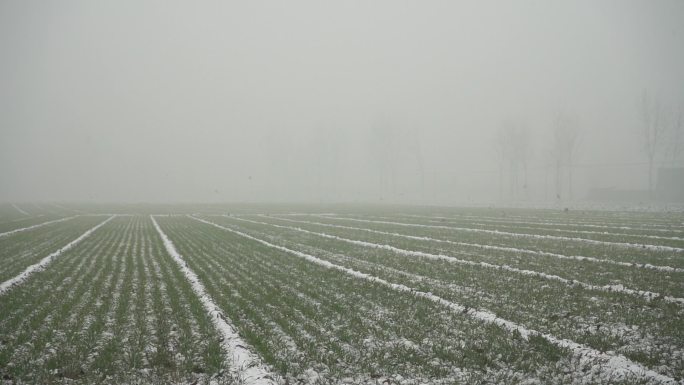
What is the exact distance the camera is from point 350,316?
8375 millimetres

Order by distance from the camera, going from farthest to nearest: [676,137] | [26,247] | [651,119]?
1. [651,119]
2. [676,137]
3. [26,247]

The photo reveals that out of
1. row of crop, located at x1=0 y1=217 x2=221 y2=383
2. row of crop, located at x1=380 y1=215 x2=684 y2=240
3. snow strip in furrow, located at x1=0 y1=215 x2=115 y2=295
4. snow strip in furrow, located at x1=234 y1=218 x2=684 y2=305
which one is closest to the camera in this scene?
row of crop, located at x1=0 y1=217 x2=221 y2=383

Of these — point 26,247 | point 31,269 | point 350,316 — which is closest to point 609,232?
point 350,316

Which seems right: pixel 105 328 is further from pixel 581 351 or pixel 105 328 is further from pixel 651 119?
pixel 651 119

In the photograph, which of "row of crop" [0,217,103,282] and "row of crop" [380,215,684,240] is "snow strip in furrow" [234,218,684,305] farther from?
"row of crop" [0,217,103,282]

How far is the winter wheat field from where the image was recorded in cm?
591

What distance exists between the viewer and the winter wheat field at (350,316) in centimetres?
591

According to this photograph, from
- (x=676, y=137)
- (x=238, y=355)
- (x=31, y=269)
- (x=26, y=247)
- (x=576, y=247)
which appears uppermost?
(x=676, y=137)

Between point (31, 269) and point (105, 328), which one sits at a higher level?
point (31, 269)

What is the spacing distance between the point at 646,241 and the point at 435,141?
156310 millimetres

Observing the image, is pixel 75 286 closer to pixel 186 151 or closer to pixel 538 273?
pixel 538 273

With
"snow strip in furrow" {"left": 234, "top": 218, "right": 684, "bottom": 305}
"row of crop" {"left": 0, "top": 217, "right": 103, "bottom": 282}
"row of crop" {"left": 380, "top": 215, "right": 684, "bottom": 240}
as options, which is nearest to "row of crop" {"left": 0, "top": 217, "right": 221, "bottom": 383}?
"row of crop" {"left": 0, "top": 217, "right": 103, "bottom": 282}

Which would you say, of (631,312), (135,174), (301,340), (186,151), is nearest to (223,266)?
(301,340)

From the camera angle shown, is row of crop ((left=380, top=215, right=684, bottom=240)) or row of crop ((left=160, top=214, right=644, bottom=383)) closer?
row of crop ((left=160, top=214, right=644, bottom=383))
